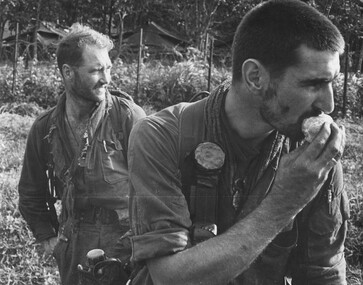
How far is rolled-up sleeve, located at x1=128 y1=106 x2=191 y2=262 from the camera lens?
205cm

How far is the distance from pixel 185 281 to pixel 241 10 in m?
14.4

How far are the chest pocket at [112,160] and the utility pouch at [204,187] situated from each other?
5.71ft

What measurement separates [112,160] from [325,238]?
187cm

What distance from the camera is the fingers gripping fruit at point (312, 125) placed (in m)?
2.03

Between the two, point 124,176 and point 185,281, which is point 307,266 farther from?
point 124,176

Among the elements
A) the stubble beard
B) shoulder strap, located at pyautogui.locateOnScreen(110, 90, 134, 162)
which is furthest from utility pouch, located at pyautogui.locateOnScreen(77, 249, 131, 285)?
shoulder strap, located at pyautogui.locateOnScreen(110, 90, 134, 162)

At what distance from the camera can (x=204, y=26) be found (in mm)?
15562

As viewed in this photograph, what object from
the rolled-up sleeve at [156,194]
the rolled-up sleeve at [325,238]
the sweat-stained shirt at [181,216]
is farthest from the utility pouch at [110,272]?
the rolled-up sleeve at [325,238]

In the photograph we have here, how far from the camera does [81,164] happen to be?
12.9 feet

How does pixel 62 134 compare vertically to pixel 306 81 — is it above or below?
below

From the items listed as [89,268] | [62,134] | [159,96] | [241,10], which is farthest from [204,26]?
[89,268]

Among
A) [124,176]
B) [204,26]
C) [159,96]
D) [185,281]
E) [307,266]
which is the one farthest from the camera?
[204,26]

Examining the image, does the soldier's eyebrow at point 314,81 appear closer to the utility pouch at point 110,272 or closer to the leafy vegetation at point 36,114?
the utility pouch at point 110,272

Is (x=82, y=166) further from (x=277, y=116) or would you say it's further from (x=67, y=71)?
(x=277, y=116)
